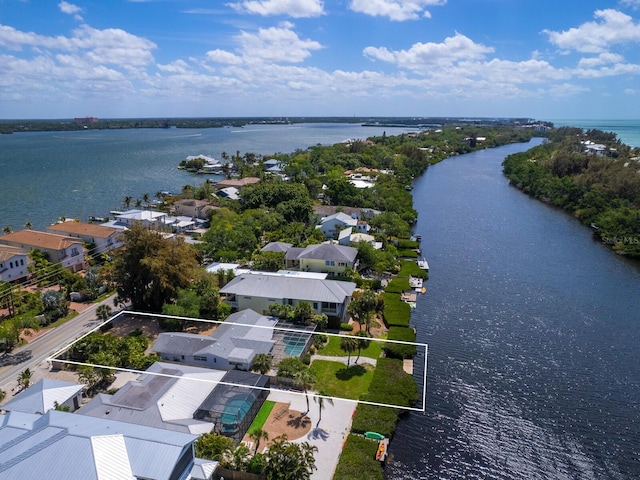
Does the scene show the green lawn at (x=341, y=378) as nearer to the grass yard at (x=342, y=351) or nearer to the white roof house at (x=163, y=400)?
the grass yard at (x=342, y=351)

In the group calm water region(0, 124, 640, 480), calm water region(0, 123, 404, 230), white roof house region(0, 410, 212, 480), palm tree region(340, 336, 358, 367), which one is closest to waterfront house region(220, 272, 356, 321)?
palm tree region(340, 336, 358, 367)

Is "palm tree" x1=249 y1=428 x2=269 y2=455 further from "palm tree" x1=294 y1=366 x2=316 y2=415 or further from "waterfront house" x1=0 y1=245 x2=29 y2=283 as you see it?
"waterfront house" x1=0 y1=245 x2=29 y2=283

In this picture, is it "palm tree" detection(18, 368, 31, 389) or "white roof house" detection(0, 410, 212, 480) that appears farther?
"palm tree" detection(18, 368, 31, 389)

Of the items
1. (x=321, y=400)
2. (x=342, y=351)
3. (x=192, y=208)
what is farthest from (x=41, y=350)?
(x=192, y=208)

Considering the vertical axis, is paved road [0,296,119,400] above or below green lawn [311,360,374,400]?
above

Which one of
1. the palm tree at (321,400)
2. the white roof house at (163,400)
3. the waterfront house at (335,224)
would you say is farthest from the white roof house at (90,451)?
the waterfront house at (335,224)

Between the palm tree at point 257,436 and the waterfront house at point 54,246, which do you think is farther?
the waterfront house at point 54,246

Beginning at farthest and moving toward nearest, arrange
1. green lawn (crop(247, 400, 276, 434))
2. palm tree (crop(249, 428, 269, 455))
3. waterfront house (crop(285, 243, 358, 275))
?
waterfront house (crop(285, 243, 358, 275)) < green lawn (crop(247, 400, 276, 434)) < palm tree (crop(249, 428, 269, 455))
